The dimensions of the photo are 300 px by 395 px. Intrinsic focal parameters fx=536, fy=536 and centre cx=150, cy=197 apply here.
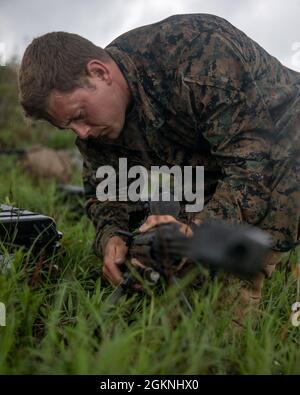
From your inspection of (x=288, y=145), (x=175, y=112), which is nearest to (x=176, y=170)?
(x=175, y=112)

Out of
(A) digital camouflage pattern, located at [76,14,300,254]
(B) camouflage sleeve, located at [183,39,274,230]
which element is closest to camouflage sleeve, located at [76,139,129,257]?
(A) digital camouflage pattern, located at [76,14,300,254]

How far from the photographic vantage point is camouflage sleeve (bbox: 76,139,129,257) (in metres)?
2.76

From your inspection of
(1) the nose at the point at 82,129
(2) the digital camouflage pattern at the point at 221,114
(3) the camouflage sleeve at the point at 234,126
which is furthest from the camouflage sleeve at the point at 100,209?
(3) the camouflage sleeve at the point at 234,126

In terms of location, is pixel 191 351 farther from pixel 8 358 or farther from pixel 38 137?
pixel 38 137

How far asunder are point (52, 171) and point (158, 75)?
14.0 ft

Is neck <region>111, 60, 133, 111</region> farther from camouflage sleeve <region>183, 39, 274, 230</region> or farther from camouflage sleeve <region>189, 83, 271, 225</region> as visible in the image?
camouflage sleeve <region>189, 83, 271, 225</region>

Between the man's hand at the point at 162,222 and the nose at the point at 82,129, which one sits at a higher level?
the nose at the point at 82,129

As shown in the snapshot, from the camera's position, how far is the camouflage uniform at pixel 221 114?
226 cm

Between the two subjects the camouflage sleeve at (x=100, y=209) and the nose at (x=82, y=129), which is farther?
the camouflage sleeve at (x=100, y=209)

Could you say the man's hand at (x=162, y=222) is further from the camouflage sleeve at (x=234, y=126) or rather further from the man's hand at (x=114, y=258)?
the man's hand at (x=114, y=258)

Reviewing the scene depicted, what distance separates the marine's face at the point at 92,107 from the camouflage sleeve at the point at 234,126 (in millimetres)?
343

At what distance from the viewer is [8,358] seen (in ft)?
5.98

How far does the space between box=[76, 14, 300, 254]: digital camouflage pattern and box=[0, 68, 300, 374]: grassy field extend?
37 cm

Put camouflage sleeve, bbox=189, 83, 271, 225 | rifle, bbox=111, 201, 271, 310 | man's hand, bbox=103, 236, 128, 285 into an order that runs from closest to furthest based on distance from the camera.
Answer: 1. rifle, bbox=111, 201, 271, 310
2. camouflage sleeve, bbox=189, 83, 271, 225
3. man's hand, bbox=103, 236, 128, 285
